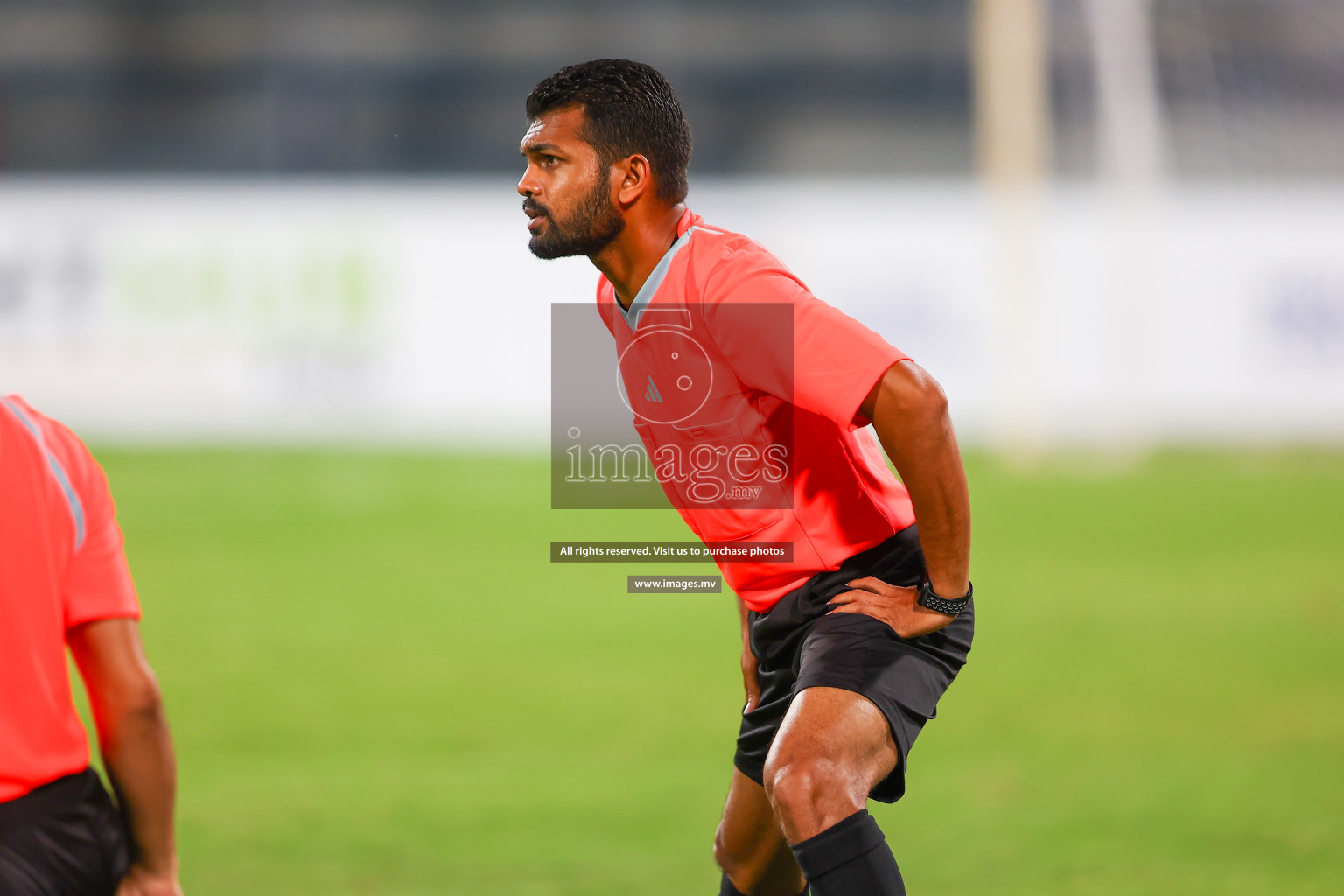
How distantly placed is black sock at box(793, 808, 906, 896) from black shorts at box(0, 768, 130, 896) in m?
1.03

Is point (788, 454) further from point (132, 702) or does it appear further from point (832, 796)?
point (132, 702)

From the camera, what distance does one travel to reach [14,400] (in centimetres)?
187

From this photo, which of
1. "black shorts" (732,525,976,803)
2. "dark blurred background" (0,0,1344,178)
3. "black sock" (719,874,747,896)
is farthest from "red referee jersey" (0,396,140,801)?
"dark blurred background" (0,0,1344,178)

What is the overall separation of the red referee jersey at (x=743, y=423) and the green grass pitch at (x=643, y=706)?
1556mm

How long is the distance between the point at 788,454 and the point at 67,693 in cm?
133

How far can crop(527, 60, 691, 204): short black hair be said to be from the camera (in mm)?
2562

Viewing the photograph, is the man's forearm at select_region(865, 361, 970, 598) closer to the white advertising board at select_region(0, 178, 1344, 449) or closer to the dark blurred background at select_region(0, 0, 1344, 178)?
the white advertising board at select_region(0, 178, 1344, 449)

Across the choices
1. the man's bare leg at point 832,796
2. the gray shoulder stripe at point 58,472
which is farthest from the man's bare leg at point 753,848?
the gray shoulder stripe at point 58,472

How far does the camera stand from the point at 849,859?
88.6 inches

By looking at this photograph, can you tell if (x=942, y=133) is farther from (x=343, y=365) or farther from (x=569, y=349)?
(x=569, y=349)

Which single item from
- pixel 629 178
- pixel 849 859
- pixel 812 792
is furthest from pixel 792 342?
pixel 849 859

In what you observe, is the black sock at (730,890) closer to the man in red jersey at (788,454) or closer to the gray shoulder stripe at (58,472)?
the man in red jersey at (788,454)

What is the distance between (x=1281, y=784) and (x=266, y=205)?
11479 mm

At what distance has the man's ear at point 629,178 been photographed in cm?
258
